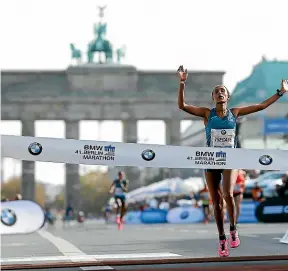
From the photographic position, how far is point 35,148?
7.98m

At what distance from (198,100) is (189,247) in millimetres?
68514

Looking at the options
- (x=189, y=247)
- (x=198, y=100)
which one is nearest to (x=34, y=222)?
(x=189, y=247)

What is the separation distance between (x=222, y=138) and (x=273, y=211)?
17.8 metres

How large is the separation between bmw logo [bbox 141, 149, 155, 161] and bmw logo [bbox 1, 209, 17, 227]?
10.3 metres

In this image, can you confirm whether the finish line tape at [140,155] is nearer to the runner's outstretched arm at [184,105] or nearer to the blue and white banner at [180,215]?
the runner's outstretched arm at [184,105]

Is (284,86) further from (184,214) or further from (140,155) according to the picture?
(184,214)

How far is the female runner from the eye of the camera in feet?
26.6

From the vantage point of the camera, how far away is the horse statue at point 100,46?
87675 mm

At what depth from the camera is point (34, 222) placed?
18.7 m

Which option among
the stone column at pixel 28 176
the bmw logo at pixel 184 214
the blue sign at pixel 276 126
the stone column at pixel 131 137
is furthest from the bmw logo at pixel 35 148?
the stone column at pixel 131 137

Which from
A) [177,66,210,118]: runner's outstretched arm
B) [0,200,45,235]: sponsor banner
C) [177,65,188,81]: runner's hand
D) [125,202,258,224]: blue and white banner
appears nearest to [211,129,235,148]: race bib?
[177,66,210,118]: runner's outstretched arm

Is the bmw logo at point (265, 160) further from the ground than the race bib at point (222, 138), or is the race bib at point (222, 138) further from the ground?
the race bib at point (222, 138)

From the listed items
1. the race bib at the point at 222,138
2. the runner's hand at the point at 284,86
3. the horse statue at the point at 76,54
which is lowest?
the race bib at the point at 222,138

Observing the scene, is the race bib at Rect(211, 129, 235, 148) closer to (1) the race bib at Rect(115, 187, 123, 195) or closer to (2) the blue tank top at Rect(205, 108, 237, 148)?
(2) the blue tank top at Rect(205, 108, 237, 148)
